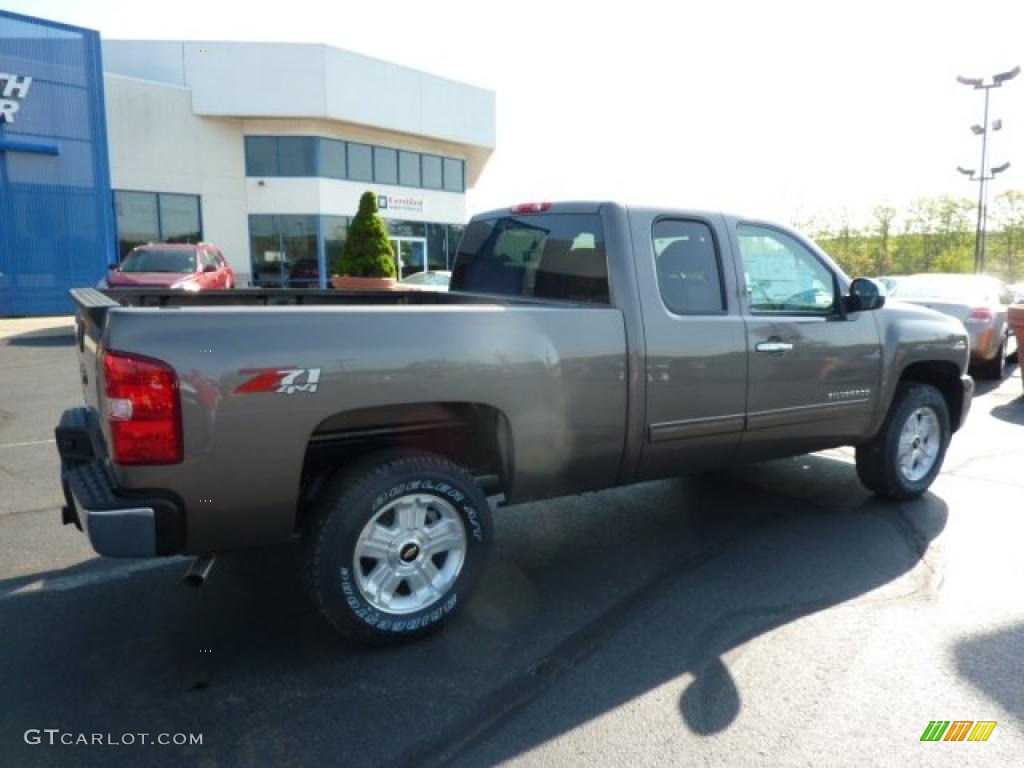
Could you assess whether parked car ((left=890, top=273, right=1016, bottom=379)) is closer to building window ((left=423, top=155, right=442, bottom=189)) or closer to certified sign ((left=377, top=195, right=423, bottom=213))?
certified sign ((left=377, top=195, right=423, bottom=213))

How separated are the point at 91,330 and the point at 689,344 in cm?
275

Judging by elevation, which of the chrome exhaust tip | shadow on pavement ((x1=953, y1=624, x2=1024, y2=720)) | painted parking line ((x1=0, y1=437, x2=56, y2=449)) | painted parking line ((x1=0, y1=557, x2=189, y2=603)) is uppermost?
the chrome exhaust tip

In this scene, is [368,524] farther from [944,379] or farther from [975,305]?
[975,305]

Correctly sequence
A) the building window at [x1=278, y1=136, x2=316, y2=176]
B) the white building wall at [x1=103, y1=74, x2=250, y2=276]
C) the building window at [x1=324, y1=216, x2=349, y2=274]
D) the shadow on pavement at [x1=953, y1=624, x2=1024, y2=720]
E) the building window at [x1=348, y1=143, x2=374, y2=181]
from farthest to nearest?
the building window at [x1=348, y1=143, x2=374, y2=181] → the building window at [x1=324, y1=216, x2=349, y2=274] → the building window at [x1=278, y1=136, x2=316, y2=176] → the white building wall at [x1=103, y1=74, x2=250, y2=276] → the shadow on pavement at [x1=953, y1=624, x2=1024, y2=720]

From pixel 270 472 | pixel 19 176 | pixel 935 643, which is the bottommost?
pixel 935 643

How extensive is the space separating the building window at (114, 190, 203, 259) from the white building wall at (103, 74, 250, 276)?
0.86ft

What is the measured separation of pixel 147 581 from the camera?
3.82 m

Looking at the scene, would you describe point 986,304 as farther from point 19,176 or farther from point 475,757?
point 19,176

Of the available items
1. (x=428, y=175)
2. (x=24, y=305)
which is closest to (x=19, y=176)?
(x=24, y=305)

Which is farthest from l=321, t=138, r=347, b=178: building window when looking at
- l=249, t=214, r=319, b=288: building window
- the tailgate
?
the tailgate

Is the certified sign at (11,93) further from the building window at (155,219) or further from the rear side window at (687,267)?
the rear side window at (687,267)

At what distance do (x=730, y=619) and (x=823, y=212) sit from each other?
140 feet

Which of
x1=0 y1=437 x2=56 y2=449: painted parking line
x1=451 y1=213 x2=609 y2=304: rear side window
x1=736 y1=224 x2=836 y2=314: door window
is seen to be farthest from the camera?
x1=0 y1=437 x2=56 y2=449: painted parking line

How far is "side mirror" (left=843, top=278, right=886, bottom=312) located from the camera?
4410 millimetres
